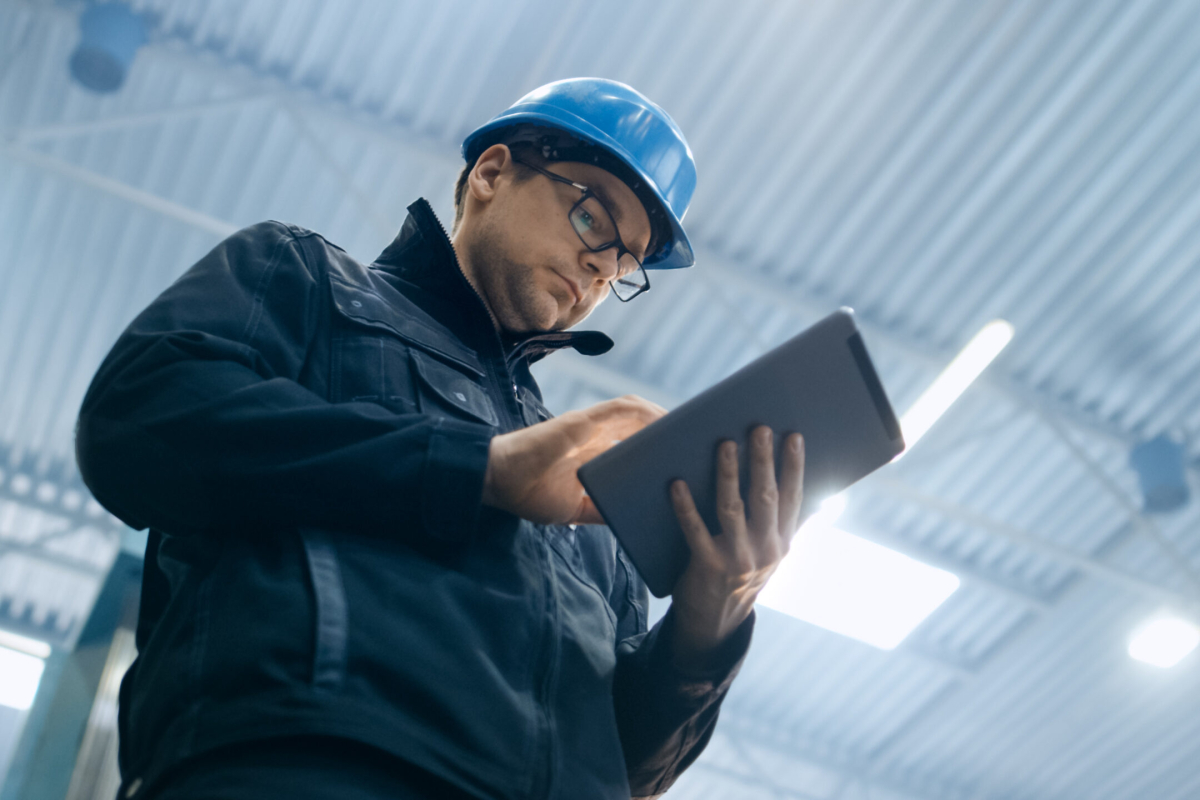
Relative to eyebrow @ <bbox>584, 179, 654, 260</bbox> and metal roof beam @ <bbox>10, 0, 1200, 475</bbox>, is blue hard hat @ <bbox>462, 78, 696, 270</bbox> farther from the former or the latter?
metal roof beam @ <bbox>10, 0, 1200, 475</bbox>

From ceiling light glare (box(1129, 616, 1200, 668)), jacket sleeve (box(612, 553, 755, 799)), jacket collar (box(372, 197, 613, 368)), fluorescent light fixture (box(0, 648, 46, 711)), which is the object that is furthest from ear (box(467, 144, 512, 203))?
fluorescent light fixture (box(0, 648, 46, 711))

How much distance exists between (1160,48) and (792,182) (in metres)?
2.04

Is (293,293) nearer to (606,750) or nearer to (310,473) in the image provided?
(310,473)

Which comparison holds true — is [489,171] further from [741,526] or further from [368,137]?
[368,137]

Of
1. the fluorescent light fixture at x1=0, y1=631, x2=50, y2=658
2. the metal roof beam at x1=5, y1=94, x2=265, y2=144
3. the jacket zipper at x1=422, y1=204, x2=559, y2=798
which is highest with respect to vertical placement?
the jacket zipper at x1=422, y1=204, x2=559, y2=798

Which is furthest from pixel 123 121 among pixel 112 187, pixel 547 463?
pixel 547 463

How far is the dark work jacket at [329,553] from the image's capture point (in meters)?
0.98

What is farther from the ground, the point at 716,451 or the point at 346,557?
the point at 716,451

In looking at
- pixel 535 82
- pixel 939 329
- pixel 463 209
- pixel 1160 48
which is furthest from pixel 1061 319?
pixel 463 209

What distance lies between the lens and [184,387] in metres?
1.13

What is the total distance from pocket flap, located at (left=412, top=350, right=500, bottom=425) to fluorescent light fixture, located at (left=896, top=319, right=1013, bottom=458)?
15.6 feet

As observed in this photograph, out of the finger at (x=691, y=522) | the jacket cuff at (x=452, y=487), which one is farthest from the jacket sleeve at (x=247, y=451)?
the finger at (x=691, y=522)

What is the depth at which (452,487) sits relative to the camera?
Result: 112 centimetres

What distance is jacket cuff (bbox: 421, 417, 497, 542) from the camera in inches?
44.0
